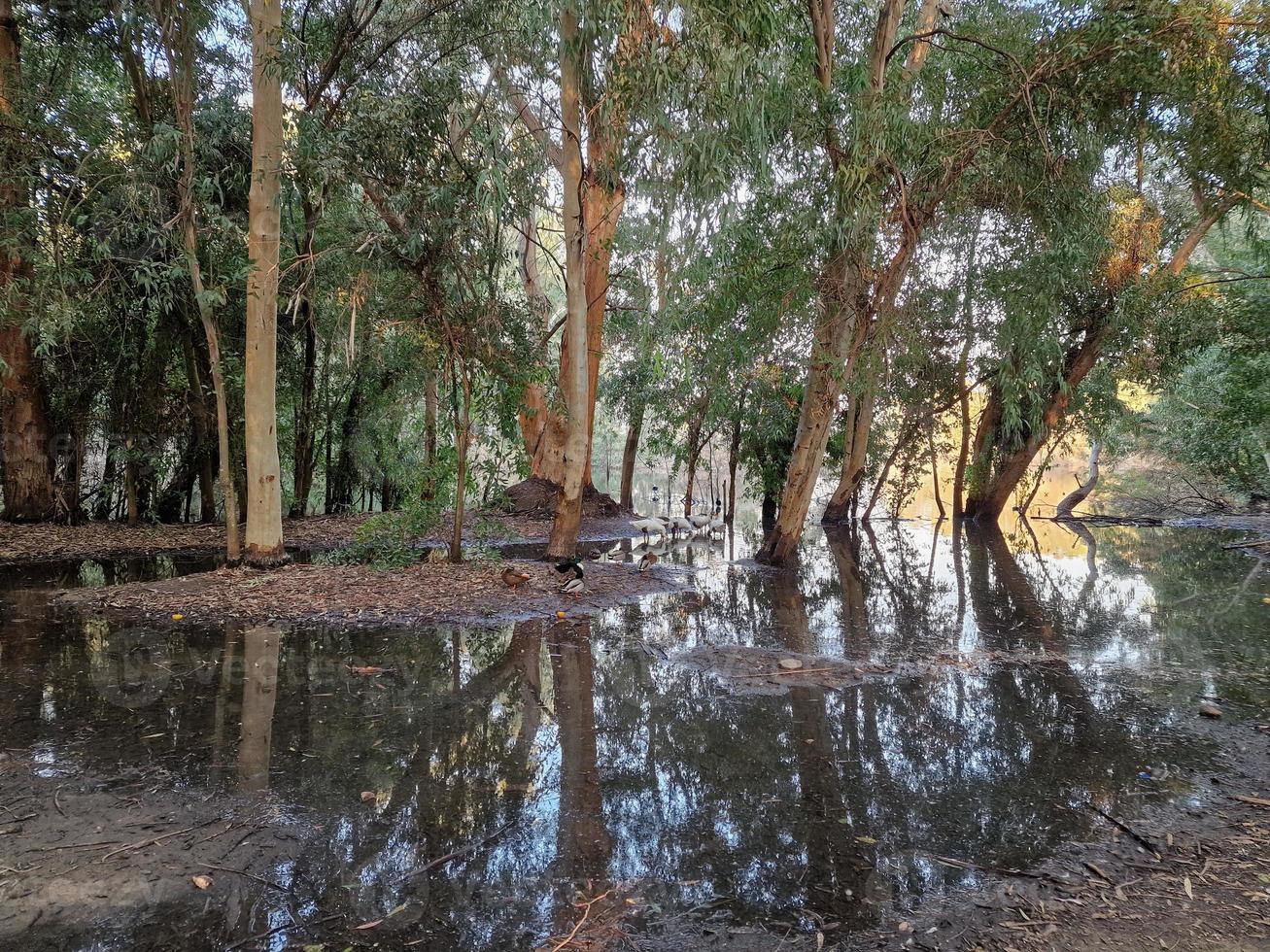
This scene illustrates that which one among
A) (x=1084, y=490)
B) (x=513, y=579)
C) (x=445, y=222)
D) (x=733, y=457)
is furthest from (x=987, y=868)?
(x=1084, y=490)

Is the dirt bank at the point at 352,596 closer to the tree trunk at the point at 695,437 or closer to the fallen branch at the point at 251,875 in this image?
the fallen branch at the point at 251,875

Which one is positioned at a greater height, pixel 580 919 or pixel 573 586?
pixel 573 586

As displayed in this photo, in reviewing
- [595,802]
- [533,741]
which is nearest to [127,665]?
[533,741]

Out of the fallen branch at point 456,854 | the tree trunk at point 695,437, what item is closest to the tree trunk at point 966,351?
the tree trunk at point 695,437

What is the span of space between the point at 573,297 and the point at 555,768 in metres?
7.11

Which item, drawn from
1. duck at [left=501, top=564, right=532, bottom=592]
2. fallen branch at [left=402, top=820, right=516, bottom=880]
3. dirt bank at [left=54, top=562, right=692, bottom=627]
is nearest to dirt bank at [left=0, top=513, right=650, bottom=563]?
dirt bank at [left=54, top=562, right=692, bottom=627]

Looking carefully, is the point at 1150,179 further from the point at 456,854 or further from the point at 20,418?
the point at 20,418

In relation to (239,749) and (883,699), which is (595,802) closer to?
(239,749)

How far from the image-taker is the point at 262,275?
344 inches

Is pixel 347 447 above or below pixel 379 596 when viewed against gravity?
above

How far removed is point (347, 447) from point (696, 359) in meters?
9.64

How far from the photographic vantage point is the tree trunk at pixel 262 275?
841cm

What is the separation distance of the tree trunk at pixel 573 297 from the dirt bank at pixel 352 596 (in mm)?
1095

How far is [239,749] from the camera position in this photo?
3973mm
